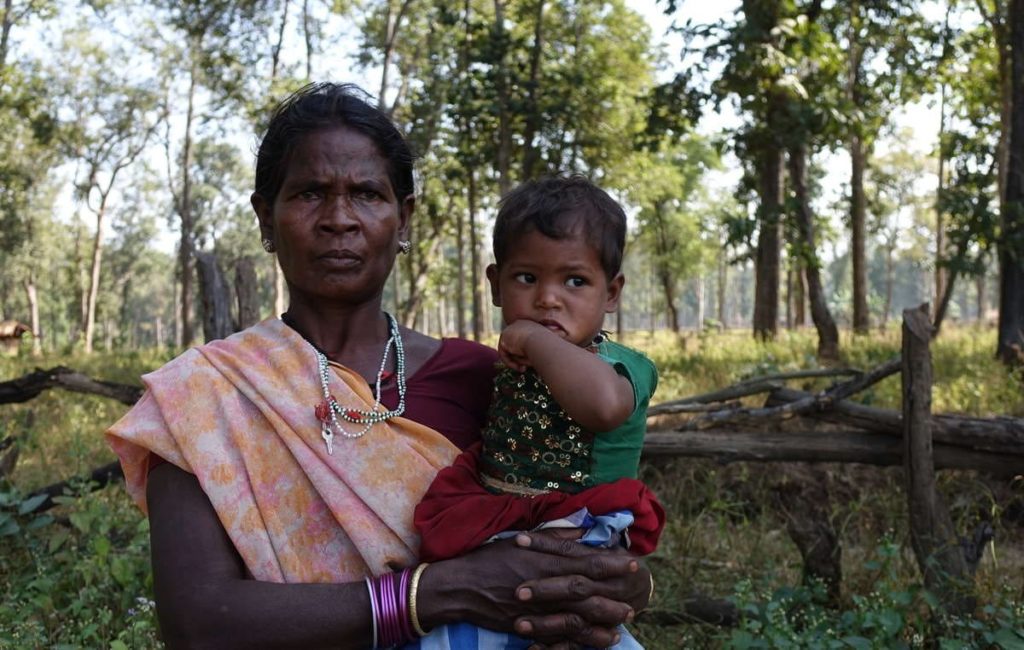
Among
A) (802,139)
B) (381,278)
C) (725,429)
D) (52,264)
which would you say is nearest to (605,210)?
(381,278)

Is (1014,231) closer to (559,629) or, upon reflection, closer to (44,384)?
(559,629)

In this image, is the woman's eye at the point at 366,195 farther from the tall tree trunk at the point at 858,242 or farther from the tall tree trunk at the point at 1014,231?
the tall tree trunk at the point at 858,242

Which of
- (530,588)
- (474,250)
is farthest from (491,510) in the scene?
(474,250)

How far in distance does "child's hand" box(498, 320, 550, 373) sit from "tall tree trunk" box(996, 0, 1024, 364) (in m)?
7.21

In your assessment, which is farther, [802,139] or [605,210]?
[802,139]

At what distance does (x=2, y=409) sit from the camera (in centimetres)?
803

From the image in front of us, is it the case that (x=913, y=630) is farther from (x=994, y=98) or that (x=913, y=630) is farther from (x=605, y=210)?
(x=994, y=98)

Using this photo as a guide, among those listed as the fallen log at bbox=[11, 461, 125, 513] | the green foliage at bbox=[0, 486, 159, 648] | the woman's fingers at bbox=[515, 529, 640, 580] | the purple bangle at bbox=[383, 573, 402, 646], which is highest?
the woman's fingers at bbox=[515, 529, 640, 580]

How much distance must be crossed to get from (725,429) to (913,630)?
1636mm

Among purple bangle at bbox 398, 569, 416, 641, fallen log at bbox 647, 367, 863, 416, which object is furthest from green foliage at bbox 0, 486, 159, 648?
fallen log at bbox 647, 367, 863, 416

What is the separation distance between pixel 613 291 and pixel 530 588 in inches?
28.0

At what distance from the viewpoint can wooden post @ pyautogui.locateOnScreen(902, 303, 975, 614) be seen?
11.6 ft

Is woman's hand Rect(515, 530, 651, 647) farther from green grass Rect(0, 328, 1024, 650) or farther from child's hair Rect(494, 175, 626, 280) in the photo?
green grass Rect(0, 328, 1024, 650)

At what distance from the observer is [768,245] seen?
1090 cm
